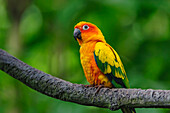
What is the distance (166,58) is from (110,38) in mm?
967

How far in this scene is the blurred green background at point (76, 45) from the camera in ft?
14.7

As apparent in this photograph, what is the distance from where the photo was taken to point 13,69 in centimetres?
282

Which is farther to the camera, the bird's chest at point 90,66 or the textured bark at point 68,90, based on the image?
the bird's chest at point 90,66

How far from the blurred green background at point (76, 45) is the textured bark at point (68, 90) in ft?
4.03

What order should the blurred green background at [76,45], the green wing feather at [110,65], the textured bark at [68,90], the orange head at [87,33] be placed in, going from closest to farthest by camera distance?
the textured bark at [68,90] → the green wing feather at [110,65] → the orange head at [87,33] → the blurred green background at [76,45]

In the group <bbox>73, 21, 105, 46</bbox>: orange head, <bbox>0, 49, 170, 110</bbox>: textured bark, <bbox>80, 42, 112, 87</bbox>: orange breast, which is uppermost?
<bbox>73, 21, 105, 46</bbox>: orange head

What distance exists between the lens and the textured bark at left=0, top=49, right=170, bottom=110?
106 inches

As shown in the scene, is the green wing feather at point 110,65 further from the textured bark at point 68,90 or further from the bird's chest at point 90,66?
the textured bark at point 68,90

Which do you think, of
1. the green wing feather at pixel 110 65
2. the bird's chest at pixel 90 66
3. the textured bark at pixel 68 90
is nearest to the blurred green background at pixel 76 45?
the green wing feather at pixel 110 65

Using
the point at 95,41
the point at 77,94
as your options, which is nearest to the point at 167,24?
the point at 95,41

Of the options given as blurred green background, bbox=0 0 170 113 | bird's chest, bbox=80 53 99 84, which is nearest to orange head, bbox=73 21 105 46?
bird's chest, bbox=80 53 99 84

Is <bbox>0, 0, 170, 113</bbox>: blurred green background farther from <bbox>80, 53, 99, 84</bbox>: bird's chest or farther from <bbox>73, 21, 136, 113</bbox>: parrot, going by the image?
<bbox>80, 53, 99, 84</bbox>: bird's chest

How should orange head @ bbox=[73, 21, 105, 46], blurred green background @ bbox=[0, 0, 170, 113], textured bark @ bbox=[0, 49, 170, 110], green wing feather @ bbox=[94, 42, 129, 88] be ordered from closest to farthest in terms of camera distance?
textured bark @ bbox=[0, 49, 170, 110]
green wing feather @ bbox=[94, 42, 129, 88]
orange head @ bbox=[73, 21, 105, 46]
blurred green background @ bbox=[0, 0, 170, 113]

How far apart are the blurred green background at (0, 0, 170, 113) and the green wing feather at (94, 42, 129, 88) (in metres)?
0.75
